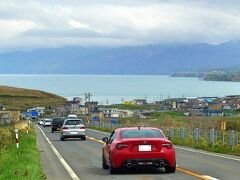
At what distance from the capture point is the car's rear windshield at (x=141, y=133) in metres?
17.7

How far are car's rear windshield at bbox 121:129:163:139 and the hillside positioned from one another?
123669mm

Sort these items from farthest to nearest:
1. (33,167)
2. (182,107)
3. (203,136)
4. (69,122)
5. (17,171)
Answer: (182,107) < (69,122) < (203,136) < (33,167) < (17,171)

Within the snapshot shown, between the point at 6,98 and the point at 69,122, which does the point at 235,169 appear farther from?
the point at 6,98

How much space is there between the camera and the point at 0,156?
22.7 meters

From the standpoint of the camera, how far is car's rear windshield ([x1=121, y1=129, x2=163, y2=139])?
58.0 ft

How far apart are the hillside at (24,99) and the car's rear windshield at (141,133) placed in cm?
12367

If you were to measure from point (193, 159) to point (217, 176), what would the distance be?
6.96 meters

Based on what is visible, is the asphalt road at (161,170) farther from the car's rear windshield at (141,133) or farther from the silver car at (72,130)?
the silver car at (72,130)

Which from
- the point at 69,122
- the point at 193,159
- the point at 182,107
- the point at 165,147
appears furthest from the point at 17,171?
the point at 182,107

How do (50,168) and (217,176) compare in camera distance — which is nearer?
(217,176)

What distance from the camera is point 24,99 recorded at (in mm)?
158375

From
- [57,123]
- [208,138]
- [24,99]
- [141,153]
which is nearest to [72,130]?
[208,138]

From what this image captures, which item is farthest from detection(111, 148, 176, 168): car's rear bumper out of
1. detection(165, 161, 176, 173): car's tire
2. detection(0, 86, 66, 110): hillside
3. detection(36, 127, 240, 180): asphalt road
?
detection(0, 86, 66, 110): hillside

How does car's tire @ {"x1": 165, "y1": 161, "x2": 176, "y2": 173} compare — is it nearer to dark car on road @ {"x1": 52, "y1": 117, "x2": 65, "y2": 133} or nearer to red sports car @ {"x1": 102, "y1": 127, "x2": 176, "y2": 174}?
red sports car @ {"x1": 102, "y1": 127, "x2": 176, "y2": 174}
